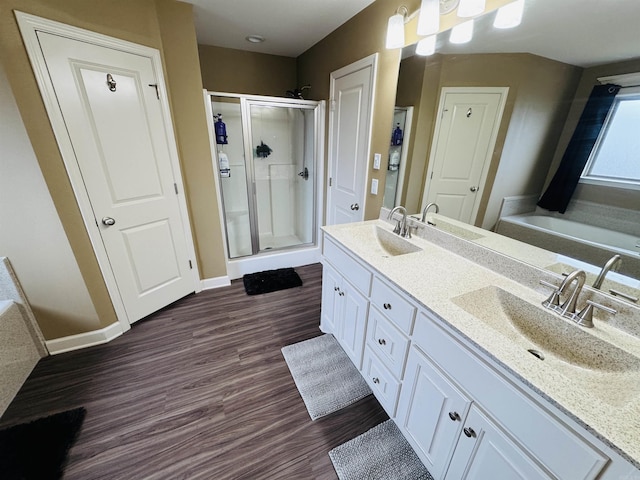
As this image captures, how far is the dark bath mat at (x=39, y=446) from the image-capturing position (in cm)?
120

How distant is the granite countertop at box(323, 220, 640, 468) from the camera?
24.5 inches

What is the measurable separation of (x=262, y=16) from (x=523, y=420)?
298 cm

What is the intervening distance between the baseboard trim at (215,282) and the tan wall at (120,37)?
23cm

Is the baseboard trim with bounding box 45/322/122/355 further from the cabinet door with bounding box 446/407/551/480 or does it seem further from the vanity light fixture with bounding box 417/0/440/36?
the vanity light fixture with bounding box 417/0/440/36

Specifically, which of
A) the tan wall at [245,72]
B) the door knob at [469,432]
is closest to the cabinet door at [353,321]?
the door knob at [469,432]

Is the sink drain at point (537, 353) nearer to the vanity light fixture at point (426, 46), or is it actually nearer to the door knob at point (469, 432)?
the door knob at point (469, 432)

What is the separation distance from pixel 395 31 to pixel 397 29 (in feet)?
0.05

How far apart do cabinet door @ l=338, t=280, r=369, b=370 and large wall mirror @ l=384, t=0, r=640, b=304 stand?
773 millimetres

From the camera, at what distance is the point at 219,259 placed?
267 cm

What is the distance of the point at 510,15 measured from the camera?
47.5 inches

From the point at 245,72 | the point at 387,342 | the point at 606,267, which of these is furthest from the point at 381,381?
the point at 245,72

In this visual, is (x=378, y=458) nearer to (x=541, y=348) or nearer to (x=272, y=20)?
(x=541, y=348)

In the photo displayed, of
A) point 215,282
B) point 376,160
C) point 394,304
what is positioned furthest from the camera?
point 215,282

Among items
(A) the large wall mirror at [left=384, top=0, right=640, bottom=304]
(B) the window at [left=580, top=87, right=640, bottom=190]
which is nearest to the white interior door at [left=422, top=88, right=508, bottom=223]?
(A) the large wall mirror at [left=384, top=0, right=640, bottom=304]
